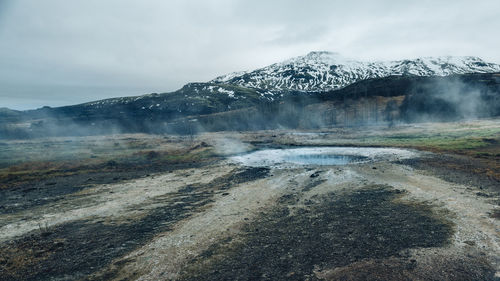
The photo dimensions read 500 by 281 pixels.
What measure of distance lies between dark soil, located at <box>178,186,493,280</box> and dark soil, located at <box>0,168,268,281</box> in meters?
5.34

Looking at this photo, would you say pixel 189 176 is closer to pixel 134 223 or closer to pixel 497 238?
pixel 134 223

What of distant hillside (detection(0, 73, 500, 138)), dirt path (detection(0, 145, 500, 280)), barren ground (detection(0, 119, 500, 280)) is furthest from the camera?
distant hillside (detection(0, 73, 500, 138))

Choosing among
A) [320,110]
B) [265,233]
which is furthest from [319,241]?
[320,110]

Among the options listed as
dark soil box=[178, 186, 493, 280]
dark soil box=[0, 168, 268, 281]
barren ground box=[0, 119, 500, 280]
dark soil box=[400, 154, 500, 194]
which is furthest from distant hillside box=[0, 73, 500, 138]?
dark soil box=[0, 168, 268, 281]

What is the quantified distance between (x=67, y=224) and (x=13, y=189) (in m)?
18.9

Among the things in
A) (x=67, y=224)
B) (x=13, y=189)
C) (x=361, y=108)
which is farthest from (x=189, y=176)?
(x=361, y=108)

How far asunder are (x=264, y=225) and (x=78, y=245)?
463 inches

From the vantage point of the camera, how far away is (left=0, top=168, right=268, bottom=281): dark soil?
12.9 metres

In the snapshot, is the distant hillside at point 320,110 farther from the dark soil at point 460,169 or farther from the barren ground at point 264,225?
the barren ground at point 264,225

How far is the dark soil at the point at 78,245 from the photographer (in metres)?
12.9

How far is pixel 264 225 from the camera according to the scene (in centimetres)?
1725

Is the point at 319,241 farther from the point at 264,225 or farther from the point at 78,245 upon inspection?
the point at 78,245

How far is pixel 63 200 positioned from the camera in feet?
82.7

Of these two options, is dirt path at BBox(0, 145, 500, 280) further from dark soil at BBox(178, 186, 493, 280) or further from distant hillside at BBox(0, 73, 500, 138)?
distant hillside at BBox(0, 73, 500, 138)
